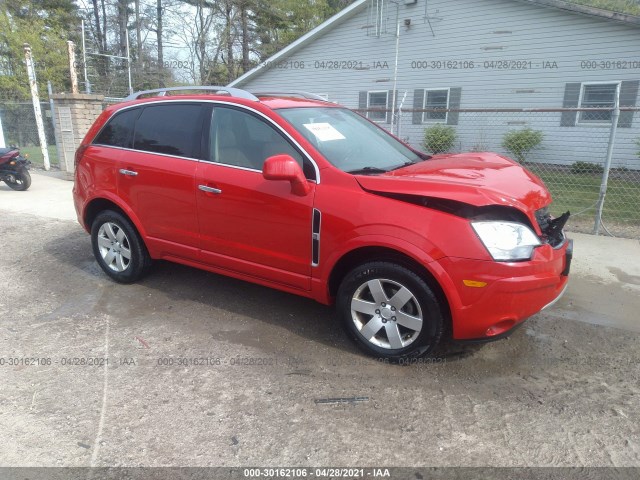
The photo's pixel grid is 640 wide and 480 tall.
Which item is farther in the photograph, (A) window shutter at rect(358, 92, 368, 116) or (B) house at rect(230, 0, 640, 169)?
(A) window shutter at rect(358, 92, 368, 116)

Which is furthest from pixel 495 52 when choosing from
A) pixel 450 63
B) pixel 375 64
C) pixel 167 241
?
pixel 167 241

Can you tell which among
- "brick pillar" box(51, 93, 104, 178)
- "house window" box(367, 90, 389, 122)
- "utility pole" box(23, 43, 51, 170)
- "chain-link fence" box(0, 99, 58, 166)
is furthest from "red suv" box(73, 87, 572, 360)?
"chain-link fence" box(0, 99, 58, 166)

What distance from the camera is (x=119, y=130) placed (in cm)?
441

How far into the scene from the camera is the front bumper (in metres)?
2.73

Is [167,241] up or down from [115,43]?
down

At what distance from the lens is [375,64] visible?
15.1m

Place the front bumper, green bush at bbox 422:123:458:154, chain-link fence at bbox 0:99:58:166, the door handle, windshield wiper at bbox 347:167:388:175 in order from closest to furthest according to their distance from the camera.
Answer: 1. the front bumper
2. windshield wiper at bbox 347:167:388:175
3. the door handle
4. green bush at bbox 422:123:458:154
5. chain-link fence at bbox 0:99:58:166

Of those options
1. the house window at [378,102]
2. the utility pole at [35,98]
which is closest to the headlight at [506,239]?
the utility pole at [35,98]

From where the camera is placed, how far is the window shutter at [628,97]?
10984mm

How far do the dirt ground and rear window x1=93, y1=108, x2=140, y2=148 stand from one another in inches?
58.6

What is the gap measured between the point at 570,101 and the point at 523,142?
1.65 meters

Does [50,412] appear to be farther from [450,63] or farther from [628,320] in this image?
[450,63]

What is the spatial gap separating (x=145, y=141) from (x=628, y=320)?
4520 mm

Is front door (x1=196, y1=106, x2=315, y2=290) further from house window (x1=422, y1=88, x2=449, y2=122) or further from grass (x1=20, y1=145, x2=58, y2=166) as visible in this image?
grass (x1=20, y1=145, x2=58, y2=166)
